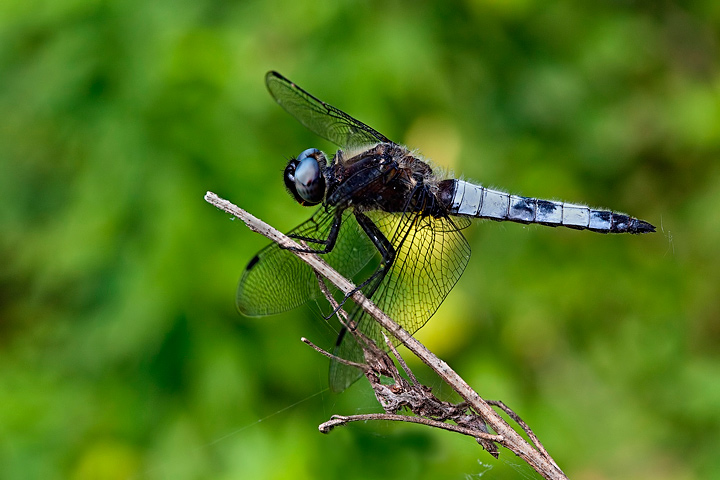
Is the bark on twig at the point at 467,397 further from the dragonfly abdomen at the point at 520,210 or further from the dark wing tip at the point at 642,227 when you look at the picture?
the dark wing tip at the point at 642,227

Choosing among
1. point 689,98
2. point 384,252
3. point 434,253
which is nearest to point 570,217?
point 434,253

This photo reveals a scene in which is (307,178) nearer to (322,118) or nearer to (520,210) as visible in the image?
(322,118)

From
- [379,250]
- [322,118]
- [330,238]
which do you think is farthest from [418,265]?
[322,118]

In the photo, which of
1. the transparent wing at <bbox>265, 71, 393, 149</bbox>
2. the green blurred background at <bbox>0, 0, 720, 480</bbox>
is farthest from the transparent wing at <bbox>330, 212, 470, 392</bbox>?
the transparent wing at <bbox>265, 71, 393, 149</bbox>

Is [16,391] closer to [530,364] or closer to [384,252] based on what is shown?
[384,252]

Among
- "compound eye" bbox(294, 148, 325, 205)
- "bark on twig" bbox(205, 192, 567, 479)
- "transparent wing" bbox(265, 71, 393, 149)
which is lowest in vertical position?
"bark on twig" bbox(205, 192, 567, 479)

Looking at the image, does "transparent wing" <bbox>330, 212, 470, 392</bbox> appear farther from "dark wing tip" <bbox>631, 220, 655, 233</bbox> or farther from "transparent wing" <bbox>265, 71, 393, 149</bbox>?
"dark wing tip" <bbox>631, 220, 655, 233</bbox>
